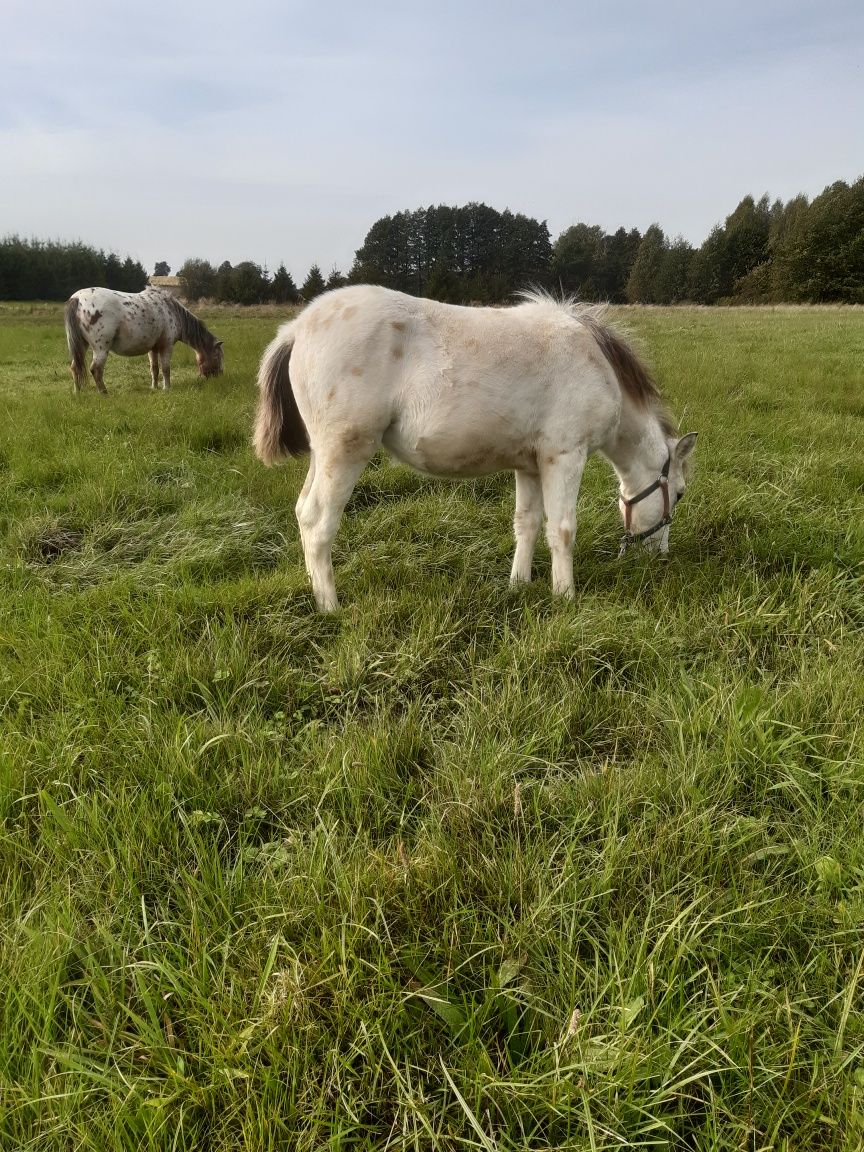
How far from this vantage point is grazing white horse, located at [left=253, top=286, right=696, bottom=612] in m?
3.31

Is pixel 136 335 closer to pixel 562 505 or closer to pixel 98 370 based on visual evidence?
pixel 98 370

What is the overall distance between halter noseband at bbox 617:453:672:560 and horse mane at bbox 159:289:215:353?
10411 mm

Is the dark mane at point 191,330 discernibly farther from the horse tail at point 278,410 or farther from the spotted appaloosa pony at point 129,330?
the horse tail at point 278,410

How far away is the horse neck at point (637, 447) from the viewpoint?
387cm

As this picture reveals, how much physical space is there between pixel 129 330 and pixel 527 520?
9.83 metres

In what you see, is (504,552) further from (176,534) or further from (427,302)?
(176,534)

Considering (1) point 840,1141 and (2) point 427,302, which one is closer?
(1) point 840,1141

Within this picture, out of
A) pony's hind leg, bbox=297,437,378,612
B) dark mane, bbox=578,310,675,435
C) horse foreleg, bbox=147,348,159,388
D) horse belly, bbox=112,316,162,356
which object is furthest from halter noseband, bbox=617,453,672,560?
horse foreleg, bbox=147,348,159,388

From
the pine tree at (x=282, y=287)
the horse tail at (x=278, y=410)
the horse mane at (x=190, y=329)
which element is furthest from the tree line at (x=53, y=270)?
the horse tail at (x=278, y=410)

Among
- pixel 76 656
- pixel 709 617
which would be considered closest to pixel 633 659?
pixel 709 617

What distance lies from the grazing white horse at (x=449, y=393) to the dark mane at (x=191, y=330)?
9.23 meters

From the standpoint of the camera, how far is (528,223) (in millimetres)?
71938

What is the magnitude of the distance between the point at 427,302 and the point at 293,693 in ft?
7.73

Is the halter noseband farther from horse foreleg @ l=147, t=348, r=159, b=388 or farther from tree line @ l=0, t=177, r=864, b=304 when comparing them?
tree line @ l=0, t=177, r=864, b=304
